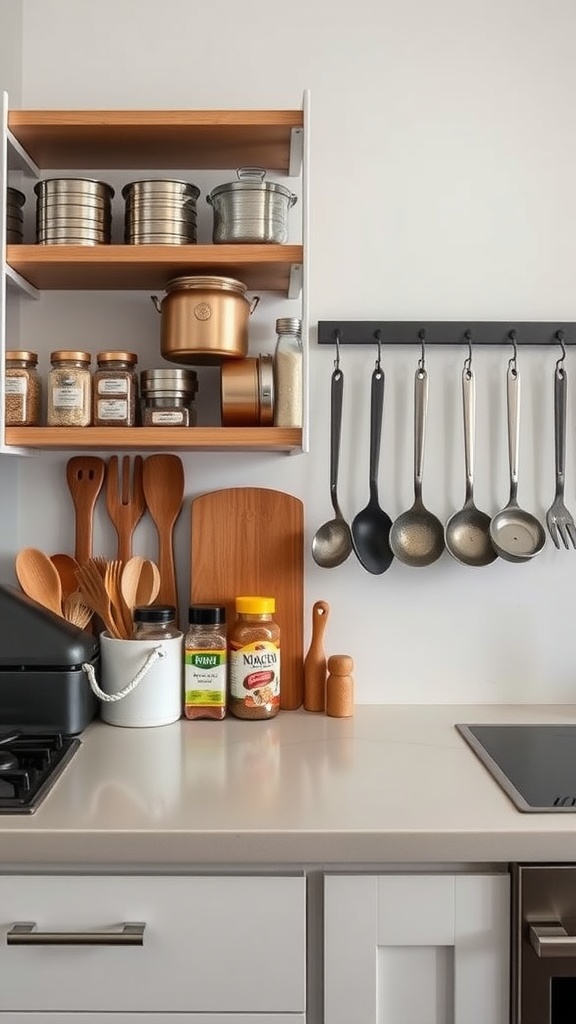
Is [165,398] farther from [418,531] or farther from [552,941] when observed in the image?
[552,941]

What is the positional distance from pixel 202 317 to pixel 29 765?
73 cm

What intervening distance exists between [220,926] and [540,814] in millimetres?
424

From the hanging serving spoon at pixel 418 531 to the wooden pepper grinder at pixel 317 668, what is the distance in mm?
178

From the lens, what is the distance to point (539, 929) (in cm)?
110

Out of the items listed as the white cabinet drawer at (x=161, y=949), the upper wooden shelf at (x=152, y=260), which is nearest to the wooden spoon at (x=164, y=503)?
the upper wooden shelf at (x=152, y=260)

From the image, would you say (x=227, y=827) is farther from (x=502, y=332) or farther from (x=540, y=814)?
(x=502, y=332)

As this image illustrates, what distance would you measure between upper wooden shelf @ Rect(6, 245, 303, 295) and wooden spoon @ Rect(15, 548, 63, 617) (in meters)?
Result: 0.49

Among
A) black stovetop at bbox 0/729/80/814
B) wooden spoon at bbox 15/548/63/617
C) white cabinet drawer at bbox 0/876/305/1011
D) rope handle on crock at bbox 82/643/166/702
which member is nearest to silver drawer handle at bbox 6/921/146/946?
white cabinet drawer at bbox 0/876/305/1011

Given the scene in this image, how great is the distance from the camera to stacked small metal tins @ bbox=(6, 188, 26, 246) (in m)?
1.50

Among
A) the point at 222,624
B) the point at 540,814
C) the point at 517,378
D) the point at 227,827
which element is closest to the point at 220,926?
the point at 227,827

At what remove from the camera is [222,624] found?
1.60m

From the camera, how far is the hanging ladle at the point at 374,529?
1.67 meters

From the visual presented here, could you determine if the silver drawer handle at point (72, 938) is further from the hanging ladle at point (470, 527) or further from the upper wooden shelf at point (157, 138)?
the upper wooden shelf at point (157, 138)

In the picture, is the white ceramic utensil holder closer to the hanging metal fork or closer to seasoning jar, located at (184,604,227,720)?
seasoning jar, located at (184,604,227,720)
